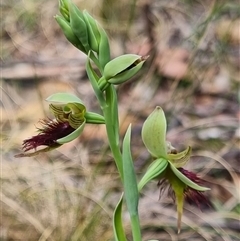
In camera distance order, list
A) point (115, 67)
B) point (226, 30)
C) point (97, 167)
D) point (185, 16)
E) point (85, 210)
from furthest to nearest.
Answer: point (185, 16) < point (226, 30) < point (97, 167) < point (85, 210) < point (115, 67)

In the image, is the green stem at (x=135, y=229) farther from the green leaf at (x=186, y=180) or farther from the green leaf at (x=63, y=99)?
the green leaf at (x=63, y=99)

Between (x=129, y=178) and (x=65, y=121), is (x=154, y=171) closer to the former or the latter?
(x=129, y=178)

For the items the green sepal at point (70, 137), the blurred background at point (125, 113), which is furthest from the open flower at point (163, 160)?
the blurred background at point (125, 113)

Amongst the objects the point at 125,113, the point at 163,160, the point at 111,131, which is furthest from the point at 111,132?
the point at 125,113

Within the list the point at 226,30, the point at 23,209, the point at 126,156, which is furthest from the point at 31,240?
the point at 226,30

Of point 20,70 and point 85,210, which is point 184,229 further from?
point 20,70
